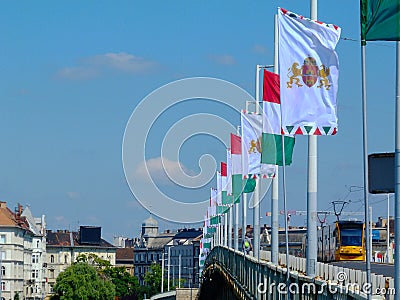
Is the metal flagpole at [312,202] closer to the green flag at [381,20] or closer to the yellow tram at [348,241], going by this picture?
the green flag at [381,20]

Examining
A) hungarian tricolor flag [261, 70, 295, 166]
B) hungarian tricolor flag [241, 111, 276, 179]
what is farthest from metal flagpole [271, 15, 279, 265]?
hungarian tricolor flag [261, 70, 295, 166]

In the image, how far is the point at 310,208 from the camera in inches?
1309

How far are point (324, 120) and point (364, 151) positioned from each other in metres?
4.65

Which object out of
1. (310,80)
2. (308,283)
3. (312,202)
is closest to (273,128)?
(312,202)

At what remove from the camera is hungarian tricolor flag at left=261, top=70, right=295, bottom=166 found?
3816cm

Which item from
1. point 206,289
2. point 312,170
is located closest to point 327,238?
point 206,289

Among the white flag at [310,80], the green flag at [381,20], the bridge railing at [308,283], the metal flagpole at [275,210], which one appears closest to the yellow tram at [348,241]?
the bridge railing at [308,283]

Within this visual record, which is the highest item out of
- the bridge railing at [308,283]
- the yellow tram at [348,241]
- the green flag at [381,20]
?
the green flag at [381,20]

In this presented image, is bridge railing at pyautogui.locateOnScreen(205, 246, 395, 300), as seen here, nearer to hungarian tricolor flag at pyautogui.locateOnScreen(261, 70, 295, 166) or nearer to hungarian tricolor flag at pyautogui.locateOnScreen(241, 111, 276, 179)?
hungarian tricolor flag at pyautogui.locateOnScreen(261, 70, 295, 166)

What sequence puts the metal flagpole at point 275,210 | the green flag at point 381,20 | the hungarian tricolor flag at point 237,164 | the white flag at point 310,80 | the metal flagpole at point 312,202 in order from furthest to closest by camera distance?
the hungarian tricolor flag at point 237,164 < the metal flagpole at point 275,210 < the metal flagpole at point 312,202 < the white flag at point 310,80 < the green flag at point 381,20

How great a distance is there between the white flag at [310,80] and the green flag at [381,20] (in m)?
9.00

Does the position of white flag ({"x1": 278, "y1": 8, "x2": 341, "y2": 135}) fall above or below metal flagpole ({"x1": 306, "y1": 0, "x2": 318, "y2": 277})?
above

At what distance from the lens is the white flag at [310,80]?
28.7 meters

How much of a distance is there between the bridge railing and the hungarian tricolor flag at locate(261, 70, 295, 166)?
3.47 metres
